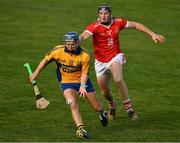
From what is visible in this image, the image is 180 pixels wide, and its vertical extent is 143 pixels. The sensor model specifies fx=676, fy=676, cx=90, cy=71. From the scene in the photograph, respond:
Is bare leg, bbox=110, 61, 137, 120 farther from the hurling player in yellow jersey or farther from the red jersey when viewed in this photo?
the hurling player in yellow jersey

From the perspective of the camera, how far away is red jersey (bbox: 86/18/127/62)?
54.0 ft

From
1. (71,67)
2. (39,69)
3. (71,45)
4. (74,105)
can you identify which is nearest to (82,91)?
(74,105)

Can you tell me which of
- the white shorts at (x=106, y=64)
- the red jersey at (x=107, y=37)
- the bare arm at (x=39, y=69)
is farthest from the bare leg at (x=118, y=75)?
the bare arm at (x=39, y=69)

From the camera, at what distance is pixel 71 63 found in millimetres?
15328

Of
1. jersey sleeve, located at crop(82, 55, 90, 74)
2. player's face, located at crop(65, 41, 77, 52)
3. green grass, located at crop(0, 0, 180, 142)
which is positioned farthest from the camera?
green grass, located at crop(0, 0, 180, 142)

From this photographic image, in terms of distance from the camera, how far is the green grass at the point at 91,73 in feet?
51.1

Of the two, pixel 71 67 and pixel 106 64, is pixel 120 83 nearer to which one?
pixel 106 64

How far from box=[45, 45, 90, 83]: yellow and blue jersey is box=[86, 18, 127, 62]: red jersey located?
1197mm

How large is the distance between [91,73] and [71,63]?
7.43m

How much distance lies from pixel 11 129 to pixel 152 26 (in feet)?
53.9

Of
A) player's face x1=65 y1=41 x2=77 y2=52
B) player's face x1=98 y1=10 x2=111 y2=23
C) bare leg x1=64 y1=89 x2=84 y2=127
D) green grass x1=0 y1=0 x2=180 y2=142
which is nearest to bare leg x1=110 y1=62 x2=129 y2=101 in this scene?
green grass x1=0 y1=0 x2=180 y2=142

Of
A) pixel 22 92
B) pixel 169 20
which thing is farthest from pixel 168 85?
pixel 169 20

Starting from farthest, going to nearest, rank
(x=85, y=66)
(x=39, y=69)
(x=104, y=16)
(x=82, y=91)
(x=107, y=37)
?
1. (x=107, y=37)
2. (x=104, y=16)
3. (x=39, y=69)
4. (x=85, y=66)
5. (x=82, y=91)

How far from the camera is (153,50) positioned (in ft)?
87.0
